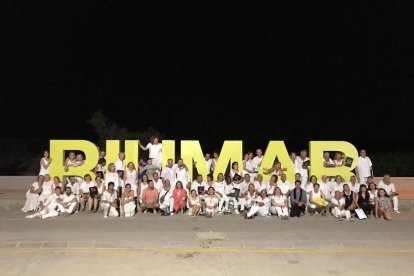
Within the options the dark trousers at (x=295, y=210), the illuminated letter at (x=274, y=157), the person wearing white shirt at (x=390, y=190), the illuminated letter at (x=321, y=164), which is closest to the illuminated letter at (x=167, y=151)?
the illuminated letter at (x=274, y=157)

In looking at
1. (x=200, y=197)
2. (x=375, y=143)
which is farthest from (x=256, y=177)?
(x=375, y=143)

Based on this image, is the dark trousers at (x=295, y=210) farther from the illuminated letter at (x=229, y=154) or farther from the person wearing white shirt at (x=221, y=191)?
the illuminated letter at (x=229, y=154)

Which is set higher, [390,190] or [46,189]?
[46,189]

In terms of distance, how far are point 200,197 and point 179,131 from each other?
22.0 metres

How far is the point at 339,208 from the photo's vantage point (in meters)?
13.1

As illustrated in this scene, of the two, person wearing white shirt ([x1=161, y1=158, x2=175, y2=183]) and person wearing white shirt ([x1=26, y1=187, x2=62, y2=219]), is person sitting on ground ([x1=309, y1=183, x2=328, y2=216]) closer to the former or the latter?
person wearing white shirt ([x1=161, y1=158, x2=175, y2=183])

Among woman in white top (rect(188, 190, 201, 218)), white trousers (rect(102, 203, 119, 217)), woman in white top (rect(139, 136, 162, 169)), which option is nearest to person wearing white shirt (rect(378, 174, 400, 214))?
woman in white top (rect(188, 190, 201, 218))

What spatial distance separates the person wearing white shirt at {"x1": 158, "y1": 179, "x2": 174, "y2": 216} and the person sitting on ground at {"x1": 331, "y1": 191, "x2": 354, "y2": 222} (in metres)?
4.51

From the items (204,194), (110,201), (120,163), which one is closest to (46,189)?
(110,201)

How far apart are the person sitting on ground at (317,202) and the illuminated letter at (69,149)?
6.80m

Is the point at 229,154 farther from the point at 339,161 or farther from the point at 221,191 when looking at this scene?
the point at 339,161

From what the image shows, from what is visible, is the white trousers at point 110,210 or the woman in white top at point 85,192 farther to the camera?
the woman in white top at point 85,192

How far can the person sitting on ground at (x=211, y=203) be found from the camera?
13.2 m

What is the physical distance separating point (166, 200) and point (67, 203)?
109 inches
